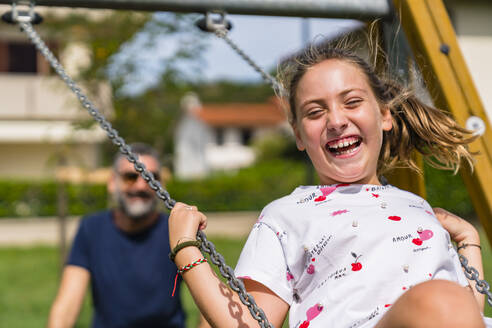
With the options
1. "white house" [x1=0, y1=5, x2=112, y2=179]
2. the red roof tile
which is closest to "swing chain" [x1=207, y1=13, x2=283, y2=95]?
"white house" [x1=0, y1=5, x2=112, y2=179]

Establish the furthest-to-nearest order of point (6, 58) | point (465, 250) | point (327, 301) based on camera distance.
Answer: point (6, 58) < point (465, 250) < point (327, 301)

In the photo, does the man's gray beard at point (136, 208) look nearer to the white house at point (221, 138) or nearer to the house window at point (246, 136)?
the white house at point (221, 138)

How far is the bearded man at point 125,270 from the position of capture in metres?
3.09

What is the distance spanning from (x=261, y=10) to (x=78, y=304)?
1751mm

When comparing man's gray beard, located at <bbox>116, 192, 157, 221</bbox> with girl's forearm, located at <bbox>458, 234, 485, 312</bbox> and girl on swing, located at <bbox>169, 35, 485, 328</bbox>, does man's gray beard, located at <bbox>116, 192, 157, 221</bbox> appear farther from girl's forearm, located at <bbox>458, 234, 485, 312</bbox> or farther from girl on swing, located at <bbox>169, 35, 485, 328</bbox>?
girl's forearm, located at <bbox>458, 234, 485, 312</bbox>

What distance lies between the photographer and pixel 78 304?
9.95 ft

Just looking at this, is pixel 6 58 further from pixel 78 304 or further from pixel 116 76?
pixel 78 304

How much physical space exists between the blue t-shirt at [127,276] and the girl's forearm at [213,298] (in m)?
1.63

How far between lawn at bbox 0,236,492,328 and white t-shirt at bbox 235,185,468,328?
11.8 feet

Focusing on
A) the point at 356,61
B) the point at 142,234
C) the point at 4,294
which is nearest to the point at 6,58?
the point at 4,294

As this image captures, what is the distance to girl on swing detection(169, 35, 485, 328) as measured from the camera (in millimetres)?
1508

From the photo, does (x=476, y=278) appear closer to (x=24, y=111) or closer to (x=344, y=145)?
(x=344, y=145)

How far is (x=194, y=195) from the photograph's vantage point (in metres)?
17.1

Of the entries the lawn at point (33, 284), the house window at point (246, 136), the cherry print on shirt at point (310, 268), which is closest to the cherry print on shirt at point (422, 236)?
the cherry print on shirt at point (310, 268)
